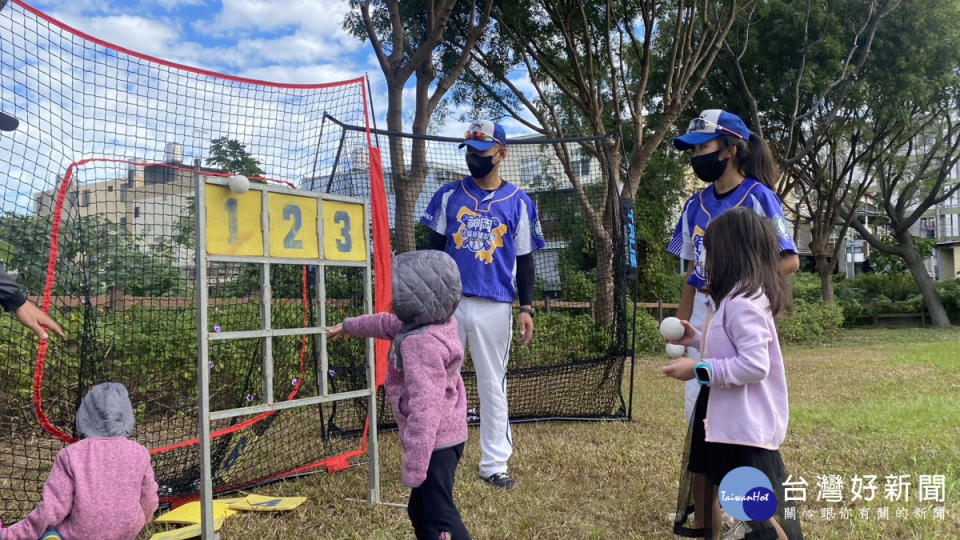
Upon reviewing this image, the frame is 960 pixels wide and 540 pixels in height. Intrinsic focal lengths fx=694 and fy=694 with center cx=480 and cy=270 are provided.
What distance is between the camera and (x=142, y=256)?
3600 millimetres

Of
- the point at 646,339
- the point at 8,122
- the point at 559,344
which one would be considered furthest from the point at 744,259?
the point at 646,339

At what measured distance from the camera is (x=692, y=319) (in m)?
3.17

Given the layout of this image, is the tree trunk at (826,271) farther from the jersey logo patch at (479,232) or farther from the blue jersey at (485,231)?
the jersey logo patch at (479,232)

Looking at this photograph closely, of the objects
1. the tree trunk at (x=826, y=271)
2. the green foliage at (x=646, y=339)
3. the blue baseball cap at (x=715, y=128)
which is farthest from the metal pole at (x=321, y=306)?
the tree trunk at (x=826, y=271)

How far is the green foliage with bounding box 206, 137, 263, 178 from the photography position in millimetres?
3678

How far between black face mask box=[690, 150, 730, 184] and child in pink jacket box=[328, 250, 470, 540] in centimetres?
138

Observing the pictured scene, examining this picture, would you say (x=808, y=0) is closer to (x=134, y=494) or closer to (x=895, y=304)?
(x=895, y=304)

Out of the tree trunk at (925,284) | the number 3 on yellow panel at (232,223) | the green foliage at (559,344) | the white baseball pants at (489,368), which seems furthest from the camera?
the tree trunk at (925,284)

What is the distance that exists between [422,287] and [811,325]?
47.6 feet

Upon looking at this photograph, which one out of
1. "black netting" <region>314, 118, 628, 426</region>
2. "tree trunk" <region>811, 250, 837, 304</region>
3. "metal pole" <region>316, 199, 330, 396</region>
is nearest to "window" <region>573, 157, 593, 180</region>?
"black netting" <region>314, 118, 628, 426</region>

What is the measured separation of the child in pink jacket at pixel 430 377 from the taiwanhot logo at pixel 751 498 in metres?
0.94

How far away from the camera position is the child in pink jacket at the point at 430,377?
2.35 meters

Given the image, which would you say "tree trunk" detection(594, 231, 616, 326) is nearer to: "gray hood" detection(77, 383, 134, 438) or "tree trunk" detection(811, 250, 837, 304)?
"gray hood" detection(77, 383, 134, 438)

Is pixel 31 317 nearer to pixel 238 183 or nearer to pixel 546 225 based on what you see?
pixel 238 183
